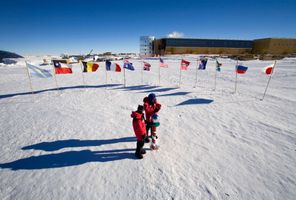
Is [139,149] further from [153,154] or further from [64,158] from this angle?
[64,158]

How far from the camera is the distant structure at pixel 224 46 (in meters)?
72.6

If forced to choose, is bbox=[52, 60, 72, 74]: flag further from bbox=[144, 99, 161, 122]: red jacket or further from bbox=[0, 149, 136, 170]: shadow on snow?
bbox=[144, 99, 161, 122]: red jacket

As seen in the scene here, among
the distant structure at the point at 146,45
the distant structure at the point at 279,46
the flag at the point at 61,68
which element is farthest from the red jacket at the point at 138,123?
the distant structure at the point at 279,46

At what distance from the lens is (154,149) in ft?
14.3

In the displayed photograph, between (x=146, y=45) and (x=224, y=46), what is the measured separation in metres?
41.8

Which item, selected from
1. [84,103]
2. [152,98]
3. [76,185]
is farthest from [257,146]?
[84,103]

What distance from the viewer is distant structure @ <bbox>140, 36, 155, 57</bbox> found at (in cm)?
8712

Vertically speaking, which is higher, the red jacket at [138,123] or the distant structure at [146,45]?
the distant structure at [146,45]

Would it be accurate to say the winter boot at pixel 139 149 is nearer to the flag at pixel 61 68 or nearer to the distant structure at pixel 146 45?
the flag at pixel 61 68

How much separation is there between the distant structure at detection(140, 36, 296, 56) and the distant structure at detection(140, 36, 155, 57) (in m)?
6.08

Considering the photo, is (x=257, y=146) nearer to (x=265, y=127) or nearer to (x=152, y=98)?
(x=265, y=127)

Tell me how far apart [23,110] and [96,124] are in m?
4.44

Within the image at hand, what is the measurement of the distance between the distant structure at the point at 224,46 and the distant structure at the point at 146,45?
20.0 ft

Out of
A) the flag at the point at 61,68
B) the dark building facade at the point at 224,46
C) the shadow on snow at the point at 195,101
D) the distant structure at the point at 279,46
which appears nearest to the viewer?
the shadow on snow at the point at 195,101
